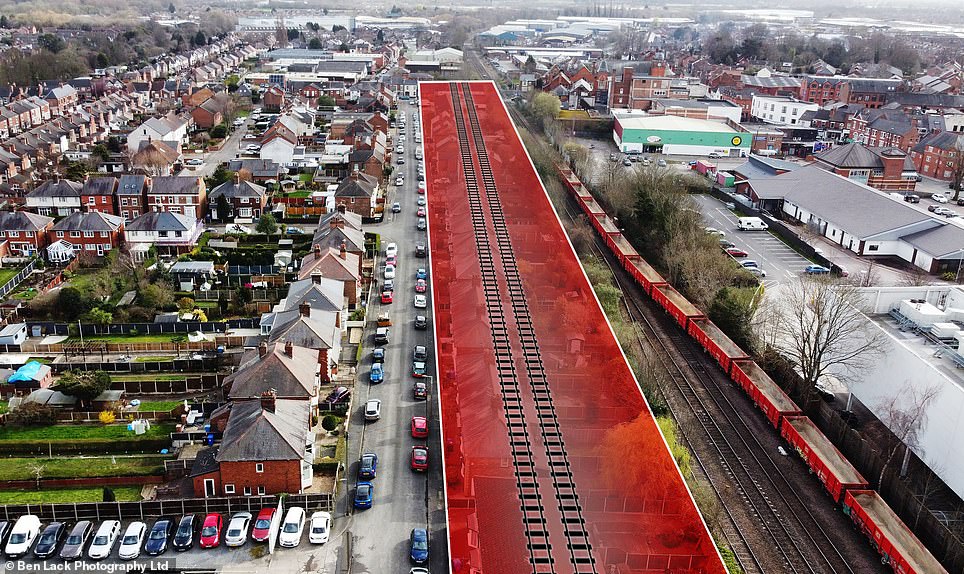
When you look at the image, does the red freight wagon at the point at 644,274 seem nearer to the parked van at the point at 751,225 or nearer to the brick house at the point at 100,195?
the parked van at the point at 751,225

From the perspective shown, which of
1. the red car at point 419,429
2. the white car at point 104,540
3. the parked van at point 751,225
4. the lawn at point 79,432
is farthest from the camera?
the parked van at point 751,225

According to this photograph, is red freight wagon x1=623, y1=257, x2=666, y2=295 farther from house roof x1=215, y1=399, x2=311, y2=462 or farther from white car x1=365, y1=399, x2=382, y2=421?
house roof x1=215, y1=399, x2=311, y2=462

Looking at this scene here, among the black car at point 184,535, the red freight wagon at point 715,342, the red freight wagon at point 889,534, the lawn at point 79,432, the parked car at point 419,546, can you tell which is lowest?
the lawn at point 79,432

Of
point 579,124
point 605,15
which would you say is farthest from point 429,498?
point 605,15

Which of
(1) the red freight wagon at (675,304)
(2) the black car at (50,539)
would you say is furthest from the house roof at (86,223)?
(1) the red freight wagon at (675,304)

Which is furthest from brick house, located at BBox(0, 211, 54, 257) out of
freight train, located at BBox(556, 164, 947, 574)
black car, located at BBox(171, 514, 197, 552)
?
freight train, located at BBox(556, 164, 947, 574)

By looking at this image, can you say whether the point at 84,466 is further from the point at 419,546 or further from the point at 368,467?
the point at 419,546

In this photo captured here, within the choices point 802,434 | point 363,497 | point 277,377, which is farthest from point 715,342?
point 277,377
